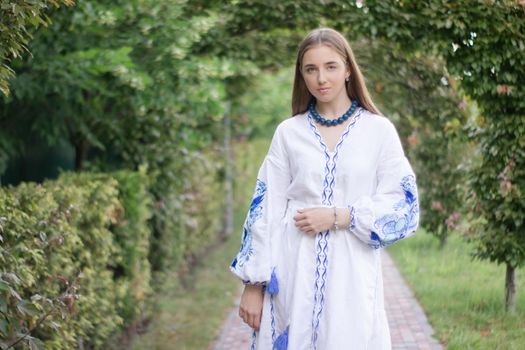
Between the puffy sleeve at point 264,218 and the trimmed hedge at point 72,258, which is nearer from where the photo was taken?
the puffy sleeve at point 264,218

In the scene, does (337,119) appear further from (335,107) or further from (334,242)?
(334,242)

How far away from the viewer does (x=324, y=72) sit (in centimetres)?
311

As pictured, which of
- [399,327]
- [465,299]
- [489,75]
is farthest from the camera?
[465,299]

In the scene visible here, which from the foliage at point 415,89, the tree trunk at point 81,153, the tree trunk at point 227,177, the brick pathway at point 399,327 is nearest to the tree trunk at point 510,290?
the brick pathway at point 399,327

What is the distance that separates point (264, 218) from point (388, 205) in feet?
1.66

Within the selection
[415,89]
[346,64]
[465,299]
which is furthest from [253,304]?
[415,89]

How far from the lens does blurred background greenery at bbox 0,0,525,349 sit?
4.47 m

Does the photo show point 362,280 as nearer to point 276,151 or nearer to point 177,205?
point 276,151

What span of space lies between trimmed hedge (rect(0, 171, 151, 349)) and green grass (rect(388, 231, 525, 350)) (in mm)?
2505

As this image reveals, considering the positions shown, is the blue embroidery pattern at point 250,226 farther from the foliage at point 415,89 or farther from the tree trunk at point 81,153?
the tree trunk at point 81,153

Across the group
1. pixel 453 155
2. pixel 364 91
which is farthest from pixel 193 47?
pixel 453 155

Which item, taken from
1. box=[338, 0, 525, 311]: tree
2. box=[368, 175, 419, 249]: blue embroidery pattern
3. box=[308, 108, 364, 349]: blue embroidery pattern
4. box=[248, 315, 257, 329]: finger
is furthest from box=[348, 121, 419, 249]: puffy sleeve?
box=[338, 0, 525, 311]: tree

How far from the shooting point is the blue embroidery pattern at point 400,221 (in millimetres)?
3039

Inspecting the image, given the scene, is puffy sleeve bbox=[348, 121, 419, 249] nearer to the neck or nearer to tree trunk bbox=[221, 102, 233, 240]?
the neck
